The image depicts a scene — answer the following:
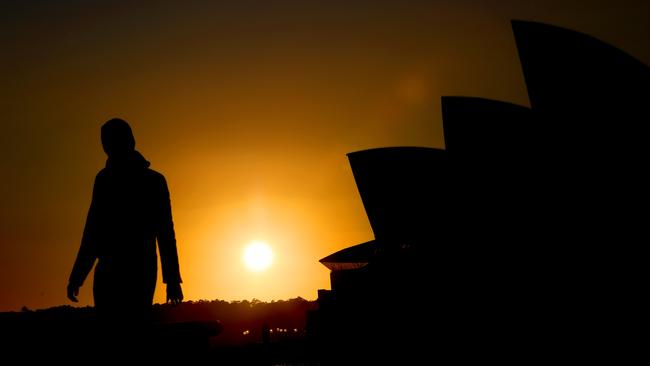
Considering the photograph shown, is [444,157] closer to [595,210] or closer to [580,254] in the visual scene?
[595,210]

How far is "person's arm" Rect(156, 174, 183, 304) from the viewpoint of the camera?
16.0 ft

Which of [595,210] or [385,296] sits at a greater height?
[595,210]

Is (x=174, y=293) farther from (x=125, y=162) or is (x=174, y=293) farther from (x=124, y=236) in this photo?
(x=125, y=162)

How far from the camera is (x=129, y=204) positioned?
4.72 m

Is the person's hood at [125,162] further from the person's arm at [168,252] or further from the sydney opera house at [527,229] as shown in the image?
the sydney opera house at [527,229]

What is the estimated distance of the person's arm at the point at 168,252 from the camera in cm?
488

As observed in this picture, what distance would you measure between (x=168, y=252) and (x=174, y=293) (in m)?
0.33

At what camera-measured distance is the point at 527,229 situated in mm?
13234

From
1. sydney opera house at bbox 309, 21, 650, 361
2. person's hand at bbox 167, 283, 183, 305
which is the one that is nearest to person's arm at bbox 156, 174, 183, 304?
person's hand at bbox 167, 283, 183, 305

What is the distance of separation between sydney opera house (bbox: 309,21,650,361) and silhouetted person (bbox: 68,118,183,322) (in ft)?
17.9

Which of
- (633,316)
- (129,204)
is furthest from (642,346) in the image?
(129,204)

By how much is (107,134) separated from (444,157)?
28727 mm

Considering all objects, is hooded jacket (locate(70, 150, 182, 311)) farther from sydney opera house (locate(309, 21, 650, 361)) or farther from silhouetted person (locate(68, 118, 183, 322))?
sydney opera house (locate(309, 21, 650, 361))

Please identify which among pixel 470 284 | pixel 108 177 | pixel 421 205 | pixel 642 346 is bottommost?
pixel 642 346
